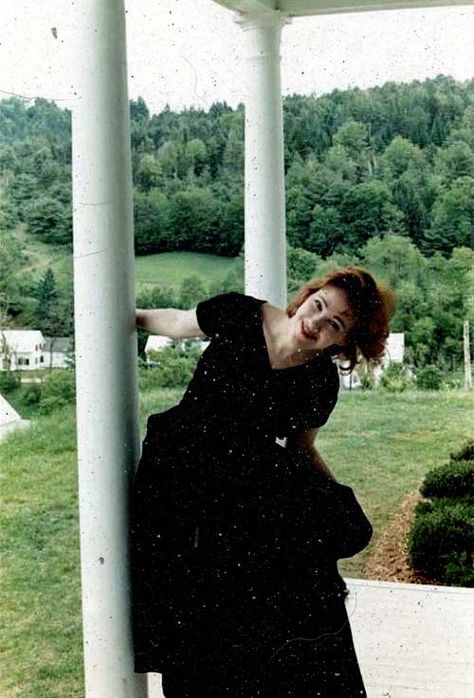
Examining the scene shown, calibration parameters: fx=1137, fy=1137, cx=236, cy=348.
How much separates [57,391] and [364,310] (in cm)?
49

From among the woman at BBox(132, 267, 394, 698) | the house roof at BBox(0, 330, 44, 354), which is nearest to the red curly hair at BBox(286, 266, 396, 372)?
the woman at BBox(132, 267, 394, 698)

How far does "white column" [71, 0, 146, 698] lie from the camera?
1.59m

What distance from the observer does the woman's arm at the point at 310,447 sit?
1573mm

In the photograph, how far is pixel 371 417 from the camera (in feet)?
5.17

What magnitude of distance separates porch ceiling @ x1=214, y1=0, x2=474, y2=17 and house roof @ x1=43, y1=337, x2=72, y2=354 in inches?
21.7

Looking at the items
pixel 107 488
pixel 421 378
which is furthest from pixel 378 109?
pixel 107 488

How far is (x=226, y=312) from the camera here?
1.60 meters

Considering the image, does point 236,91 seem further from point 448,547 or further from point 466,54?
point 448,547

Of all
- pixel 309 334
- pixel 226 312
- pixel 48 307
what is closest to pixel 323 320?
pixel 309 334

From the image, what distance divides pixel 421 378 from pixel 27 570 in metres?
0.76

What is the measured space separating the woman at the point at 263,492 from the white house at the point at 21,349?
0.71 ft

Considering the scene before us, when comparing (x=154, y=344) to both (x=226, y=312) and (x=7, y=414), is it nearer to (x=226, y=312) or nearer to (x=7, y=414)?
(x=226, y=312)

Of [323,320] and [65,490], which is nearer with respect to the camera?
[323,320]

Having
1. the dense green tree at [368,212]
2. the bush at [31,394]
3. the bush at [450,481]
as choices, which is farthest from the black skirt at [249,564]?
the dense green tree at [368,212]
